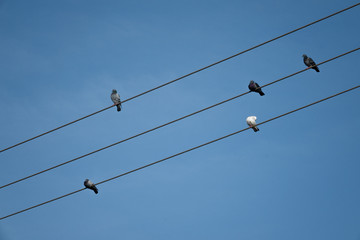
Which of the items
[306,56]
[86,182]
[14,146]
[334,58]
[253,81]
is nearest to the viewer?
[334,58]

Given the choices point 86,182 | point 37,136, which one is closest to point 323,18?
point 37,136

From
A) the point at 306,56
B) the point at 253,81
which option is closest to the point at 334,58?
the point at 253,81

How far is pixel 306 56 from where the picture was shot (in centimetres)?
1845

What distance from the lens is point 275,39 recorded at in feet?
28.0

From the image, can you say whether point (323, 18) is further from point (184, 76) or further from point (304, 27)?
point (184, 76)

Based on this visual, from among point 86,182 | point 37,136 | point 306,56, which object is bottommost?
point 37,136

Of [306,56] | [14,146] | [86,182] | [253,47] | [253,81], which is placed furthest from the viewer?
[306,56]

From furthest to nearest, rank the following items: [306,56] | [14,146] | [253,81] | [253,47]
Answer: [306,56] < [253,81] < [14,146] < [253,47]

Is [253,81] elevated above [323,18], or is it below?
above

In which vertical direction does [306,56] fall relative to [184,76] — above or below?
above

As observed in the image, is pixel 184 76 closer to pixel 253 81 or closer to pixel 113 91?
pixel 253 81

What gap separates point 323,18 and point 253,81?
761 centimetres

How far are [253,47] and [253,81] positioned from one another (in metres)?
Result: 7.26

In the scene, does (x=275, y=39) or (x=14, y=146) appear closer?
(x=275, y=39)
